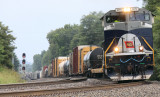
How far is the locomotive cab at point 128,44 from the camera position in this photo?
1118 cm

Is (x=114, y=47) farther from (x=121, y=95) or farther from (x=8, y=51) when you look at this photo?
(x=8, y=51)

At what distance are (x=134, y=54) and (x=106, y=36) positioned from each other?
1.73 metres

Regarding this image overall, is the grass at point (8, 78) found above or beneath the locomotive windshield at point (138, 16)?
beneath

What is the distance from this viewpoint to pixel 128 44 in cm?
1144

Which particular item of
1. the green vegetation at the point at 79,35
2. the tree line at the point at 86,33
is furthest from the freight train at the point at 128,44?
the green vegetation at the point at 79,35

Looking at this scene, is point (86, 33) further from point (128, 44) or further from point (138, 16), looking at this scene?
point (128, 44)

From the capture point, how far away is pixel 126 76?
11227 millimetres

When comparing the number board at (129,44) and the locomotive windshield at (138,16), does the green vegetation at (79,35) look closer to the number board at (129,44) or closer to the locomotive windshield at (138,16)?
the locomotive windshield at (138,16)

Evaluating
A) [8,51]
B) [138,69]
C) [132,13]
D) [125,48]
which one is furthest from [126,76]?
[8,51]

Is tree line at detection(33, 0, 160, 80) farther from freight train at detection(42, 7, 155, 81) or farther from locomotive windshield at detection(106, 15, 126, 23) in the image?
locomotive windshield at detection(106, 15, 126, 23)

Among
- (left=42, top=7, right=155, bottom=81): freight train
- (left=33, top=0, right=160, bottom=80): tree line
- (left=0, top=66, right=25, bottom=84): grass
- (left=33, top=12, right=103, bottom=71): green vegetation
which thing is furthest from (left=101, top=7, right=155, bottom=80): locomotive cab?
(left=33, top=12, right=103, bottom=71): green vegetation

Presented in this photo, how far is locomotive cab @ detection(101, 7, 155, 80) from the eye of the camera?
36.7ft

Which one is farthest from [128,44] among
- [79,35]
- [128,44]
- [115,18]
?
[79,35]

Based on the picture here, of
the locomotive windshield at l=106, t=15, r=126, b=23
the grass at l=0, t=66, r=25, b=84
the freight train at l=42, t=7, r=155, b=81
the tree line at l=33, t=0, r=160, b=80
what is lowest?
the grass at l=0, t=66, r=25, b=84
